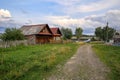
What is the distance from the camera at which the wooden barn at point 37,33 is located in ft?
176

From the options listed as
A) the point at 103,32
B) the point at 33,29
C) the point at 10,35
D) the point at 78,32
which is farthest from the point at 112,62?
the point at 78,32

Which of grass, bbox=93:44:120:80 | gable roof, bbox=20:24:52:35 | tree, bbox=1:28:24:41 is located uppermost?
gable roof, bbox=20:24:52:35

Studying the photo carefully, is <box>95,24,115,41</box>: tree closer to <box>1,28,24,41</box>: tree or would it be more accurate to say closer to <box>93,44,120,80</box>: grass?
<box>1,28,24,41</box>: tree

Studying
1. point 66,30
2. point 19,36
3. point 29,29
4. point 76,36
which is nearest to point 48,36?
point 29,29

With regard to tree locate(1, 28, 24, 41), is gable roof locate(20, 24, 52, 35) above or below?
above

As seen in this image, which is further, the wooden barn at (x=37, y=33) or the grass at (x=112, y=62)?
the wooden barn at (x=37, y=33)

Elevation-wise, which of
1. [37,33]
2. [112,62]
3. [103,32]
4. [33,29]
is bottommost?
[112,62]

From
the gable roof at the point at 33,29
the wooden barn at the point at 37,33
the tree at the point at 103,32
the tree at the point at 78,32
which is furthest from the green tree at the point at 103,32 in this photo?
the gable roof at the point at 33,29

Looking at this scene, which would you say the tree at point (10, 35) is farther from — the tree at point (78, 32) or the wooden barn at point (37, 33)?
the tree at point (78, 32)

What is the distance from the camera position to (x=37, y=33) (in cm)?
5341

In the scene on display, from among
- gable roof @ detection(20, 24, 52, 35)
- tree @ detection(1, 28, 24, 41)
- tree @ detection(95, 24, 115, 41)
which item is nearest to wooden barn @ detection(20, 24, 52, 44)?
gable roof @ detection(20, 24, 52, 35)

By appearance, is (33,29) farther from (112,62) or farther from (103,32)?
(103,32)

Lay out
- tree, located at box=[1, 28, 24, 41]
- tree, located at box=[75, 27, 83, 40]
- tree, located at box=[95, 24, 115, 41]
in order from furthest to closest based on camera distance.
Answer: tree, located at box=[75, 27, 83, 40] < tree, located at box=[95, 24, 115, 41] < tree, located at box=[1, 28, 24, 41]

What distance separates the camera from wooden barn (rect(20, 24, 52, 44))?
53656 mm
